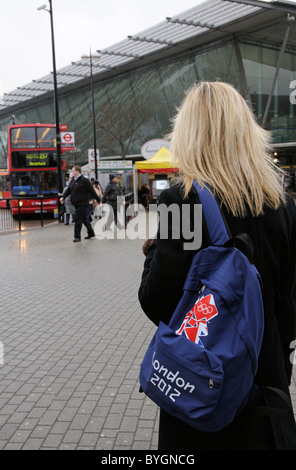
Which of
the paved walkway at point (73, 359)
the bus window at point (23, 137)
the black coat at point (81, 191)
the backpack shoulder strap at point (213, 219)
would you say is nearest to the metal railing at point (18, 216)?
the bus window at point (23, 137)

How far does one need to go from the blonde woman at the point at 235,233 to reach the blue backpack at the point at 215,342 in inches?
3.5

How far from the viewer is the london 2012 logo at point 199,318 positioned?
1.49 meters

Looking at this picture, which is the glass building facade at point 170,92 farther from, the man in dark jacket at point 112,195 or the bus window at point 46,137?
the man in dark jacket at point 112,195

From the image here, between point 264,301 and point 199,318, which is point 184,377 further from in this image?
point 264,301

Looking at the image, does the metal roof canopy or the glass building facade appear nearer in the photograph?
the metal roof canopy

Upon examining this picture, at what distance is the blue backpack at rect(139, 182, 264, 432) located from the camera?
1.46 m

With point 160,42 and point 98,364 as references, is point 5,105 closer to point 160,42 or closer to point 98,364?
point 160,42

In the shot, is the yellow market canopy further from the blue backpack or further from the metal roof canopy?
the blue backpack

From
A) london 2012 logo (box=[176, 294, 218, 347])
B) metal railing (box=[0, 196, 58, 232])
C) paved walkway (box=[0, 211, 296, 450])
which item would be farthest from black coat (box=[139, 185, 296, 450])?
metal railing (box=[0, 196, 58, 232])

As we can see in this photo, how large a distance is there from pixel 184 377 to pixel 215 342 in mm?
148

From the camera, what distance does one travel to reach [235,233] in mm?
1612
